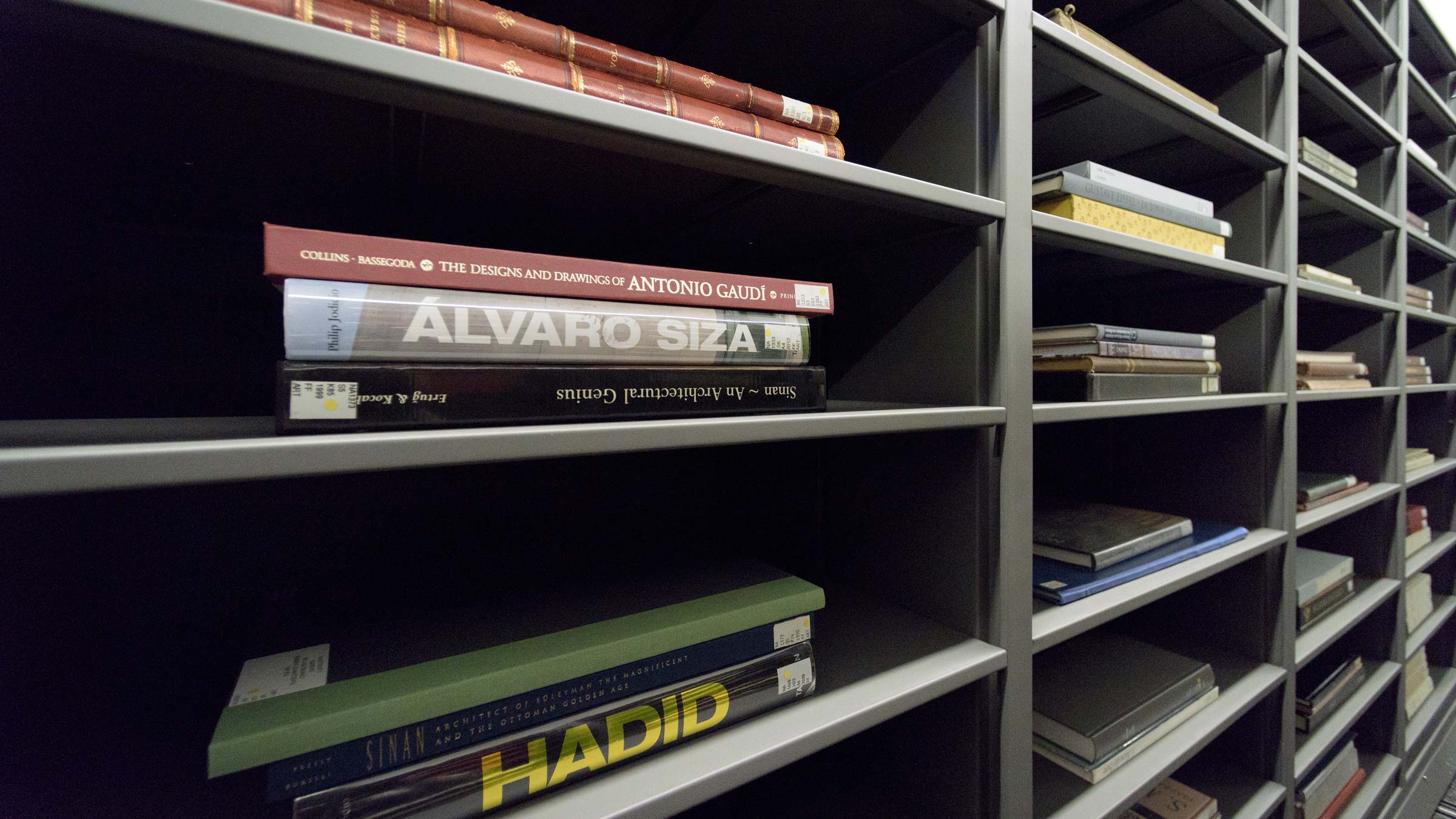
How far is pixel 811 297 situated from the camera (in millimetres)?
597

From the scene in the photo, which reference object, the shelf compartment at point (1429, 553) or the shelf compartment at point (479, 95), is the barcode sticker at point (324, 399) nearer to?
the shelf compartment at point (479, 95)

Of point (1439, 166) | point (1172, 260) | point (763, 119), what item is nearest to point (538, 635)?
point (763, 119)

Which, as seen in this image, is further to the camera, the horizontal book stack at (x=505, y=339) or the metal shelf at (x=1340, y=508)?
the metal shelf at (x=1340, y=508)

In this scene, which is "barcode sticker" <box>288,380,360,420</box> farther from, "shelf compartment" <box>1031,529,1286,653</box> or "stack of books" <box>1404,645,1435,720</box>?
"stack of books" <box>1404,645,1435,720</box>

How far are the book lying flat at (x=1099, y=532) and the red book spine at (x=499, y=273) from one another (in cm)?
63

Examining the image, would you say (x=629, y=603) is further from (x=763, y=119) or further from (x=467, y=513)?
(x=763, y=119)

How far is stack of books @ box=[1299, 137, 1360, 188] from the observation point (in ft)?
4.47

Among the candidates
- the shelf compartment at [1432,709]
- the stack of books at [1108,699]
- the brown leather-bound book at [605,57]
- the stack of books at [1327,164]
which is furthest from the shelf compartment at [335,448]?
the shelf compartment at [1432,709]

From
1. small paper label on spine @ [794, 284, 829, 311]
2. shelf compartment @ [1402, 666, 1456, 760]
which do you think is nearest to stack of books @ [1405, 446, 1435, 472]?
shelf compartment @ [1402, 666, 1456, 760]

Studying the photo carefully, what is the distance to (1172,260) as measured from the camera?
85 centimetres

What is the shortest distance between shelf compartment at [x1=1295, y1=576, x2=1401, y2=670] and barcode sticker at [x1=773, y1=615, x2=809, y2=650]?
124cm

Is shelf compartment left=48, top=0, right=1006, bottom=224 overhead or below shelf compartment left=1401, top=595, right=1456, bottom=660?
overhead

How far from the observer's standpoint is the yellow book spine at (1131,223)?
0.82 meters

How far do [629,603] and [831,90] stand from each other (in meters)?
0.73
